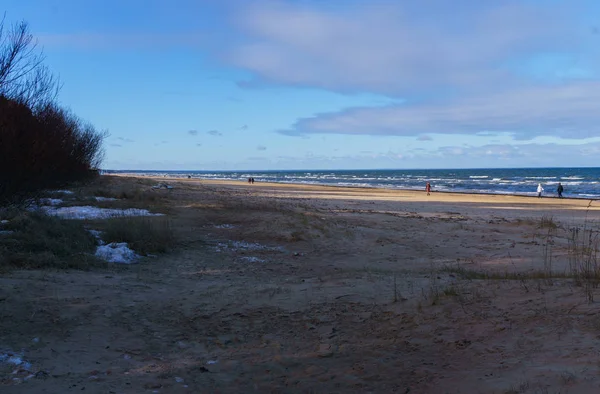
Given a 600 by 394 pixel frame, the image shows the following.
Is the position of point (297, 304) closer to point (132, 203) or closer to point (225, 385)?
point (225, 385)

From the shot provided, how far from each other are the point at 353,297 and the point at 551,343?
297 centimetres

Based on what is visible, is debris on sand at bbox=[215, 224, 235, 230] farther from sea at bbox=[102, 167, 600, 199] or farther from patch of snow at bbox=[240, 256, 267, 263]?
sea at bbox=[102, 167, 600, 199]

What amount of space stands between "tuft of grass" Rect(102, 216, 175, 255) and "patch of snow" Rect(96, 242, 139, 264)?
0.24 m

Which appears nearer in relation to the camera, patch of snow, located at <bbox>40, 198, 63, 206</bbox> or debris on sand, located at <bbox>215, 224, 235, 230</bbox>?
debris on sand, located at <bbox>215, 224, 235, 230</bbox>

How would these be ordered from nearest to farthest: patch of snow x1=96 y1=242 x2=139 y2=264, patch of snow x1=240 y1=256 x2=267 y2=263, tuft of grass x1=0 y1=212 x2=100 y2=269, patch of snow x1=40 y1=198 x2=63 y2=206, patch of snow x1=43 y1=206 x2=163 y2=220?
tuft of grass x1=0 y1=212 x2=100 y2=269
patch of snow x1=96 y1=242 x2=139 y2=264
patch of snow x1=240 y1=256 x2=267 y2=263
patch of snow x1=43 y1=206 x2=163 y2=220
patch of snow x1=40 y1=198 x2=63 y2=206

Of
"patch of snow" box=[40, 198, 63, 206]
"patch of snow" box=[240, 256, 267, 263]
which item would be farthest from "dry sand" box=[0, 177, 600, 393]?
"patch of snow" box=[40, 198, 63, 206]

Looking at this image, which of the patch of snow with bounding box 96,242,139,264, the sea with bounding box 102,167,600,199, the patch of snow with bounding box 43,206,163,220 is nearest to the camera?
the patch of snow with bounding box 96,242,139,264

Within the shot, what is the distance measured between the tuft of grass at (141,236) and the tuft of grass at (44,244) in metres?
0.55

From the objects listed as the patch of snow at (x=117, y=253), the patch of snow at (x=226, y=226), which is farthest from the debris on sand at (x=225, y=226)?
the patch of snow at (x=117, y=253)

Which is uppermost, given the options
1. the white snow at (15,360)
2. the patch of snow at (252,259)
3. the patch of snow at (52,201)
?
the patch of snow at (52,201)

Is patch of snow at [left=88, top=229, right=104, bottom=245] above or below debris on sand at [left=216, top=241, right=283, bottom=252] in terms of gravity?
above

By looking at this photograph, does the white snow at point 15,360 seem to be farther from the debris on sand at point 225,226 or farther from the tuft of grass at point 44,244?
the debris on sand at point 225,226

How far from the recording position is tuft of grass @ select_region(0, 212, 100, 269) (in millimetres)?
8398

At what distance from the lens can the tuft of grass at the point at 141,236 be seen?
1062 cm
